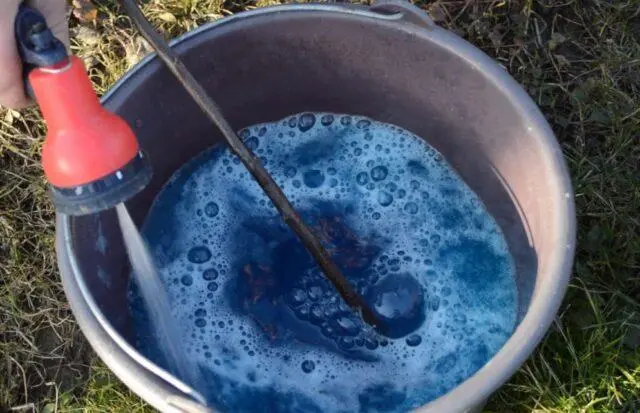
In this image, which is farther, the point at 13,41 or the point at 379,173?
the point at 379,173

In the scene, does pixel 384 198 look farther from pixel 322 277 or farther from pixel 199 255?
pixel 199 255

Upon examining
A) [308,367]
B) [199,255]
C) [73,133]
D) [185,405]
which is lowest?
[308,367]

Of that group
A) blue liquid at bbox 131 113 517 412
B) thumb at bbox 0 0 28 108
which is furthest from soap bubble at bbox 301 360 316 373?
thumb at bbox 0 0 28 108

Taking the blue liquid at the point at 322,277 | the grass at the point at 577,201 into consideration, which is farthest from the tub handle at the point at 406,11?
the grass at the point at 577,201

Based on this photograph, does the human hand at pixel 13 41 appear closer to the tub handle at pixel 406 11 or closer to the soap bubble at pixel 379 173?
the tub handle at pixel 406 11

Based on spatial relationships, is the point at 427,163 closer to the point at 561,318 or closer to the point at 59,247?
the point at 561,318

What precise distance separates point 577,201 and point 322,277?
47 centimetres

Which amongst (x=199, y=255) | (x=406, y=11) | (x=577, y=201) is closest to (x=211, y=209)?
(x=199, y=255)

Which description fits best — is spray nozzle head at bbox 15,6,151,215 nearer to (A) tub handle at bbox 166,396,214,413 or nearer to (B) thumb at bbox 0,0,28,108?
(B) thumb at bbox 0,0,28,108

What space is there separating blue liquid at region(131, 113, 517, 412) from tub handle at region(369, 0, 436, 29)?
0.25 m

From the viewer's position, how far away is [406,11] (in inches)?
41.1

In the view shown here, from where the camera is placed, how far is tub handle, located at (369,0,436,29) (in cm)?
104

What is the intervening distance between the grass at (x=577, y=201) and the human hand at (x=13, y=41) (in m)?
0.54

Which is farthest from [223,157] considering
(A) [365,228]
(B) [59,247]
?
(B) [59,247]
